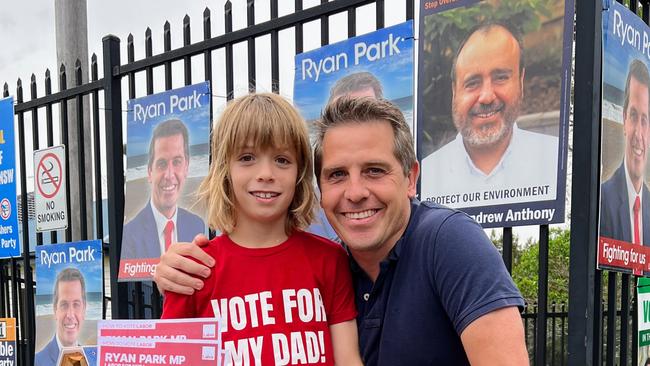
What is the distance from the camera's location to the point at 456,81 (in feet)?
8.79

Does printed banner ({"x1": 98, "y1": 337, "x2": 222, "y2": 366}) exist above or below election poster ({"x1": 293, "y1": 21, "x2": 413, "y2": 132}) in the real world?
below

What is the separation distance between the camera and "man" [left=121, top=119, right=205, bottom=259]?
3689mm

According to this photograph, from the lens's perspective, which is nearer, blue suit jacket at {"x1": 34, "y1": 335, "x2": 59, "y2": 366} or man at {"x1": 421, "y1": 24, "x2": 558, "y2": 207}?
man at {"x1": 421, "y1": 24, "x2": 558, "y2": 207}

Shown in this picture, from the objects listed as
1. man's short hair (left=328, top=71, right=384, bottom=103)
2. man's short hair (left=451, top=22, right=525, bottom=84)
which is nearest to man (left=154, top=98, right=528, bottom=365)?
man's short hair (left=451, top=22, right=525, bottom=84)

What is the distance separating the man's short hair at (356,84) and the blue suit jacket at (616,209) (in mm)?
966

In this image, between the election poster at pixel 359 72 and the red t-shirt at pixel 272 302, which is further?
the election poster at pixel 359 72

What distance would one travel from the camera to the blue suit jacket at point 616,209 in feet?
8.13

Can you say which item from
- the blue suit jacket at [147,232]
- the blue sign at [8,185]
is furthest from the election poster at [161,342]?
the blue sign at [8,185]

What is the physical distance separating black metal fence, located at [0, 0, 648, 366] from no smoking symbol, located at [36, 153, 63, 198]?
10 cm

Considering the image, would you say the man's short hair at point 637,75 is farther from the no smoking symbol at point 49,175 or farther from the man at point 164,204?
the no smoking symbol at point 49,175

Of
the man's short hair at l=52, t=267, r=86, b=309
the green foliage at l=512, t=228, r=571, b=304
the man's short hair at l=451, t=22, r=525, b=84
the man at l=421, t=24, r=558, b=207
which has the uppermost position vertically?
the man's short hair at l=451, t=22, r=525, b=84

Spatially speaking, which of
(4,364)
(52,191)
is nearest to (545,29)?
(52,191)

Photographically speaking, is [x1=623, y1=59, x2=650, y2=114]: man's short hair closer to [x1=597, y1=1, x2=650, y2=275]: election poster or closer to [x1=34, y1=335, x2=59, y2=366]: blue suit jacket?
[x1=597, y1=1, x2=650, y2=275]: election poster

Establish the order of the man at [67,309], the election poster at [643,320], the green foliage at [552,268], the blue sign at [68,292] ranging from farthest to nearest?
the green foliage at [552,268] < the man at [67,309] < the blue sign at [68,292] < the election poster at [643,320]
